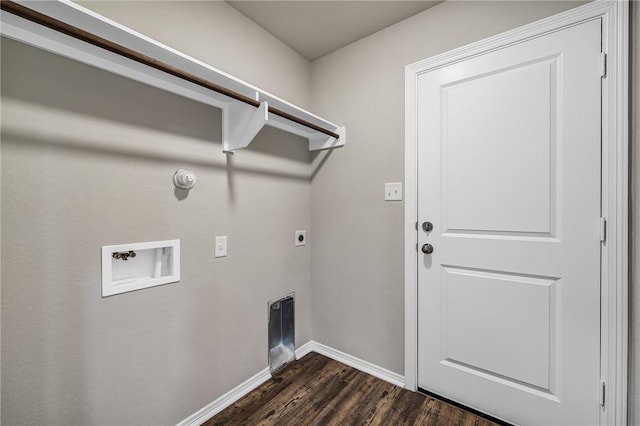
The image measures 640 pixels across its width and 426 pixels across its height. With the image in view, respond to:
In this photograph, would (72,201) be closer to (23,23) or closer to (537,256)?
(23,23)

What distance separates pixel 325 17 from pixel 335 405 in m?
2.32

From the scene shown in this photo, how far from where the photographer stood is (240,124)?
150cm

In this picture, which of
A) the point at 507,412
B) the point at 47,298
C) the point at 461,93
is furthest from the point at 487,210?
the point at 47,298

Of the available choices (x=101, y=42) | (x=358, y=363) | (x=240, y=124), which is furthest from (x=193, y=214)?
(x=358, y=363)

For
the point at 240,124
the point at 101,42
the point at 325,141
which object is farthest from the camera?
the point at 325,141

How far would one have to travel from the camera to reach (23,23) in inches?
35.0

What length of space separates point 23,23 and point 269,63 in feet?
3.97

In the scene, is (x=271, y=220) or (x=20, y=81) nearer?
(x=20, y=81)

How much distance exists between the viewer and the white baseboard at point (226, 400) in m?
1.43

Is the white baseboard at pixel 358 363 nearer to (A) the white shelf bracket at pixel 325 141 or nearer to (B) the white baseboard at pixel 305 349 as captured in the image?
(B) the white baseboard at pixel 305 349

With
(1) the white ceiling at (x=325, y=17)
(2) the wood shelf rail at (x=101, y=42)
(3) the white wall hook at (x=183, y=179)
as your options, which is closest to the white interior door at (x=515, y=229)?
(1) the white ceiling at (x=325, y=17)

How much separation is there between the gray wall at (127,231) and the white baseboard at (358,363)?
0.54 meters

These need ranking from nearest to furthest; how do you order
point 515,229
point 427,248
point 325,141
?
point 515,229
point 427,248
point 325,141

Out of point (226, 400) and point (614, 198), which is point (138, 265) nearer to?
point (226, 400)
